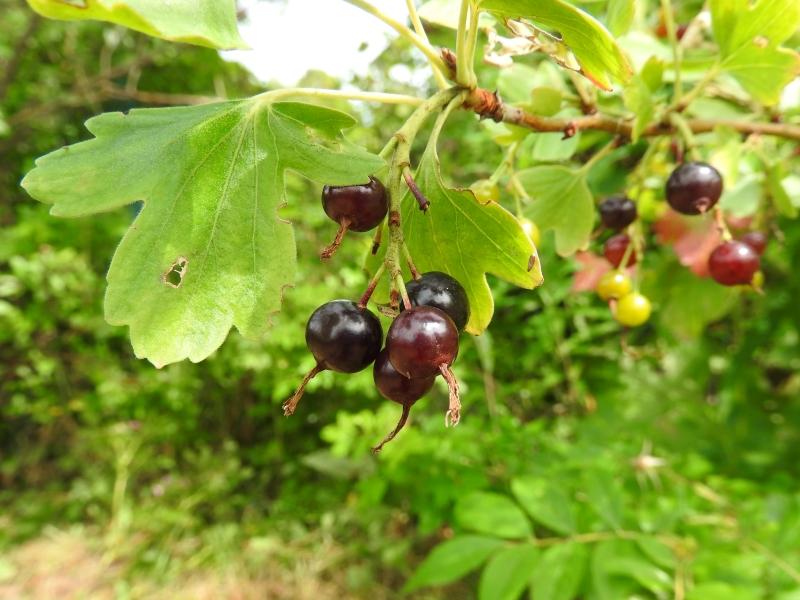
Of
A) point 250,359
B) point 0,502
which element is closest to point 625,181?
point 250,359

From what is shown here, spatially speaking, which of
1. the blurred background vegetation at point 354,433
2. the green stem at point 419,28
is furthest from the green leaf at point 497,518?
the green stem at point 419,28

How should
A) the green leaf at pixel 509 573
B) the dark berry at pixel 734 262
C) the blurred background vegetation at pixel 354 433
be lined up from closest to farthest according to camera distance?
the dark berry at pixel 734 262 → the green leaf at pixel 509 573 → the blurred background vegetation at pixel 354 433

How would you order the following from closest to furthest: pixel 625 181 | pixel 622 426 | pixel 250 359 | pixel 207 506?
pixel 625 181
pixel 622 426
pixel 250 359
pixel 207 506

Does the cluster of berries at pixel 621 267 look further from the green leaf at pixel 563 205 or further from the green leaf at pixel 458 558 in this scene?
the green leaf at pixel 458 558

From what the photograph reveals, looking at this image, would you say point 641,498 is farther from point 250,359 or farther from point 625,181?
point 250,359

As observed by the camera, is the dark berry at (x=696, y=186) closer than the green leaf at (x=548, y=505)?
Yes

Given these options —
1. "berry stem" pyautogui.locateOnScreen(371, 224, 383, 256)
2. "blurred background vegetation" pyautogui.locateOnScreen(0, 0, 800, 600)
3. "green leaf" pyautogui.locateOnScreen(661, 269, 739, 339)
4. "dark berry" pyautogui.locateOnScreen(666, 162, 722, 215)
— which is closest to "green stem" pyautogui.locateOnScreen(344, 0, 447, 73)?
"berry stem" pyautogui.locateOnScreen(371, 224, 383, 256)

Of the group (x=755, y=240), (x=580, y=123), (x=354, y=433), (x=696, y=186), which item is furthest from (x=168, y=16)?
(x=354, y=433)
